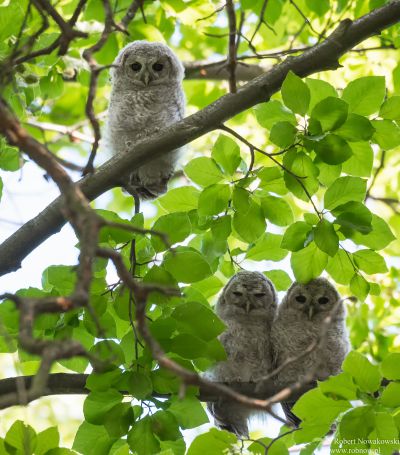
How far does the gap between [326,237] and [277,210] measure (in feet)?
0.94

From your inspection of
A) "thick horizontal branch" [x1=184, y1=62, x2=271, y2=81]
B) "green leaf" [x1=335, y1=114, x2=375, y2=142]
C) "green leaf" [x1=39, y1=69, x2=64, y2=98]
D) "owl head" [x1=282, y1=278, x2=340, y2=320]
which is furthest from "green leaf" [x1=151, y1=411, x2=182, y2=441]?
"thick horizontal branch" [x1=184, y1=62, x2=271, y2=81]

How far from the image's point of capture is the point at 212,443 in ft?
7.88

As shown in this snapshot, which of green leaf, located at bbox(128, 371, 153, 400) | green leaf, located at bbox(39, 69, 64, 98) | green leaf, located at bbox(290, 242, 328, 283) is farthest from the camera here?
green leaf, located at bbox(39, 69, 64, 98)

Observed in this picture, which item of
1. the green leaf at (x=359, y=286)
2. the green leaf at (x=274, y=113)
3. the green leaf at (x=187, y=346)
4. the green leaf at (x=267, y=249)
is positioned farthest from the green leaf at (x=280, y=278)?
the green leaf at (x=187, y=346)

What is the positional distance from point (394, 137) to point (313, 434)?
1.12 meters

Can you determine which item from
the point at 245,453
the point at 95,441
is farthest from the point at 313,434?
the point at 95,441

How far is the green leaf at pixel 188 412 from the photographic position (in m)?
2.44

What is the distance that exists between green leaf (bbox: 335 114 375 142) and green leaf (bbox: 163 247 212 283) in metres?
0.66

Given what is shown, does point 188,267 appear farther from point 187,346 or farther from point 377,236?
point 377,236

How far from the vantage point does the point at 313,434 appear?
237cm

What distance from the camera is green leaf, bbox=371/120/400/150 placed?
2758 mm

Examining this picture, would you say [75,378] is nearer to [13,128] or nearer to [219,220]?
[219,220]

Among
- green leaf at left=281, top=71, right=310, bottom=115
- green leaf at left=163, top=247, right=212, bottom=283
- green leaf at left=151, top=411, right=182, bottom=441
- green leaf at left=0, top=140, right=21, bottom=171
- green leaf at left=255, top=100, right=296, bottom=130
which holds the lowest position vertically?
green leaf at left=151, top=411, right=182, bottom=441

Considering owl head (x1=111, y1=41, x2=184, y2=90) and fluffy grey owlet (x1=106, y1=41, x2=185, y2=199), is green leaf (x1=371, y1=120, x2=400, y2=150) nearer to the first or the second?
fluffy grey owlet (x1=106, y1=41, x2=185, y2=199)
